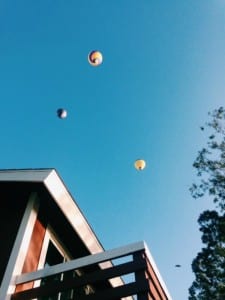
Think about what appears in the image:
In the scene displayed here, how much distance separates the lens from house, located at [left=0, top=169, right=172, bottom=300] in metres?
3.29

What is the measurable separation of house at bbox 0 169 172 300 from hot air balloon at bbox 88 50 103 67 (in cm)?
318

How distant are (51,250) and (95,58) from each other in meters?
4.07

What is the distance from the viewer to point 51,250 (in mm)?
4824

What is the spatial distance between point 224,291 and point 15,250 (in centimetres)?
1188

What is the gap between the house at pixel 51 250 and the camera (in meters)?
3.29

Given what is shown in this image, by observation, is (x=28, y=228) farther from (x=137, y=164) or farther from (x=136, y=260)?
(x=137, y=164)

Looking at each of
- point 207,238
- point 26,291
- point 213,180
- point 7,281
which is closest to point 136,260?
point 26,291

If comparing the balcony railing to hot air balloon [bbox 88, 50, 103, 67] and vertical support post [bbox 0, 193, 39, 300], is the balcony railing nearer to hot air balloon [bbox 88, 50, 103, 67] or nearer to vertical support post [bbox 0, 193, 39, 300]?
vertical support post [bbox 0, 193, 39, 300]

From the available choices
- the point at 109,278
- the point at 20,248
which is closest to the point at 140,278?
the point at 109,278

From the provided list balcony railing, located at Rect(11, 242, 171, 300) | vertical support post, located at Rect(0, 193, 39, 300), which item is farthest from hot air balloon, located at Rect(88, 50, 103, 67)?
balcony railing, located at Rect(11, 242, 171, 300)

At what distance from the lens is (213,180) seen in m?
14.2

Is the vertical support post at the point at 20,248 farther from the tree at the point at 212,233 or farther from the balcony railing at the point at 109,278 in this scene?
the tree at the point at 212,233

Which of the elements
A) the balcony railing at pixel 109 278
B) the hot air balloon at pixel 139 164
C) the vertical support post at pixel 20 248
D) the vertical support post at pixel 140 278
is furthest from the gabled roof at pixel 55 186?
the hot air balloon at pixel 139 164

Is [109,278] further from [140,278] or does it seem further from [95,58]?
[95,58]
